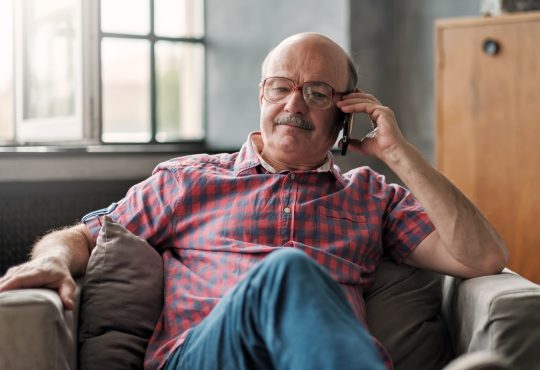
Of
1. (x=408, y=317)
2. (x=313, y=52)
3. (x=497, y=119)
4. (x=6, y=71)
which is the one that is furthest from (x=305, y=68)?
(x=6, y=71)

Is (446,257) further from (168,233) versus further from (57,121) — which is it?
(57,121)

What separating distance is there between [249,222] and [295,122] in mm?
277

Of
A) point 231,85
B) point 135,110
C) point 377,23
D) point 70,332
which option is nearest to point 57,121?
point 135,110

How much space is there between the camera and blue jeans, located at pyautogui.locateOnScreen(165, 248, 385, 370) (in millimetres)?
1254

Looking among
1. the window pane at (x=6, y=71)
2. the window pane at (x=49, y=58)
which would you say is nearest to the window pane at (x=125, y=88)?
the window pane at (x=49, y=58)

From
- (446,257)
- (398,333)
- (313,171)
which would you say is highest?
(313,171)

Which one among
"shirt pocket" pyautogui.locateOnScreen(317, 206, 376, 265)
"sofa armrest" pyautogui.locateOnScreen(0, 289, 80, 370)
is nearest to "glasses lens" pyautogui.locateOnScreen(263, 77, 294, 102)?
"shirt pocket" pyautogui.locateOnScreen(317, 206, 376, 265)

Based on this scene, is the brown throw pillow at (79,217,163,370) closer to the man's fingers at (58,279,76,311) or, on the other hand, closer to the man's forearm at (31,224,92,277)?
the man's forearm at (31,224,92,277)

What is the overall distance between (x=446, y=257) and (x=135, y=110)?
6.91 feet

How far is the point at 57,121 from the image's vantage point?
318cm

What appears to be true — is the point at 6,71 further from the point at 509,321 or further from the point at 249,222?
the point at 509,321

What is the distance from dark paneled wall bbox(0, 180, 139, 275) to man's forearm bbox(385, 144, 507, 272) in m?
1.50

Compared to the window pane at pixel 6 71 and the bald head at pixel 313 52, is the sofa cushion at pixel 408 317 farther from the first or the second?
the window pane at pixel 6 71

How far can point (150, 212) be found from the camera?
76.6 inches
